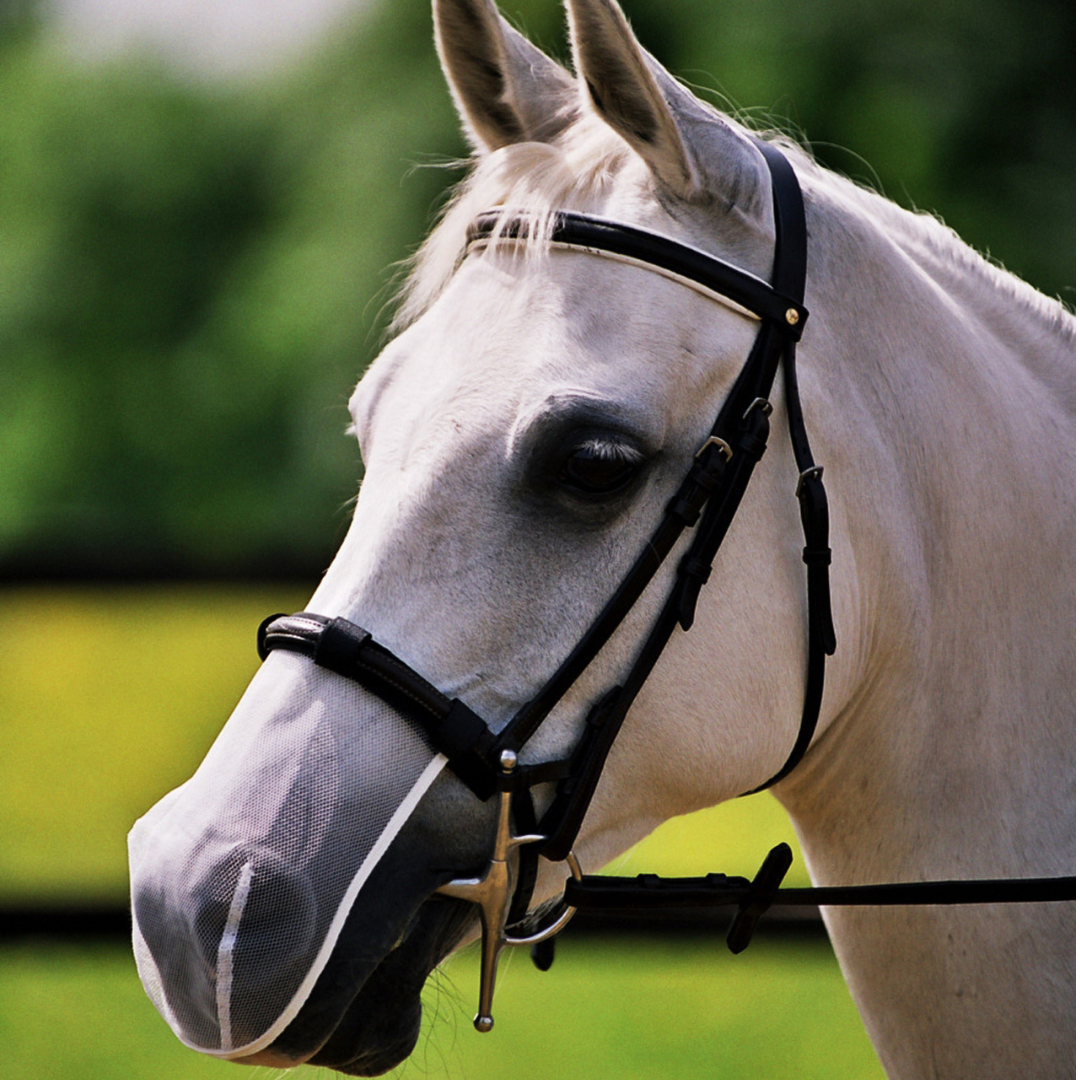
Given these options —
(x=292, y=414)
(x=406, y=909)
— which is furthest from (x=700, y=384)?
(x=292, y=414)

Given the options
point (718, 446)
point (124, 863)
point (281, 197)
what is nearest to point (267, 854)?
point (718, 446)

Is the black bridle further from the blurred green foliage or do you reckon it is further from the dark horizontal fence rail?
the dark horizontal fence rail

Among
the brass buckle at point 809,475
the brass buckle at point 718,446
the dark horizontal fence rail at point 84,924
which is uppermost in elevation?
the brass buckle at point 718,446

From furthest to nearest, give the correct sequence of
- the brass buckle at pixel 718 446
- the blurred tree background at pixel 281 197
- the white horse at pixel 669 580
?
the blurred tree background at pixel 281 197, the brass buckle at pixel 718 446, the white horse at pixel 669 580

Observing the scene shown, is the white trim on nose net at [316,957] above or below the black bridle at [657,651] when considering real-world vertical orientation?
below

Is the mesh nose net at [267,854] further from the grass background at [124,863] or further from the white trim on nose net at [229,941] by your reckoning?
the grass background at [124,863]

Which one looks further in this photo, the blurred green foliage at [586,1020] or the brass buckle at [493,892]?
the blurred green foliage at [586,1020]

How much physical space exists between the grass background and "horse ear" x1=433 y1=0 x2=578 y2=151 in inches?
123

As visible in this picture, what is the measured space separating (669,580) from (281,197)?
2250cm

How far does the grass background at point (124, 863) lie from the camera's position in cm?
422

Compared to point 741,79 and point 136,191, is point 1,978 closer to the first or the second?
point 741,79

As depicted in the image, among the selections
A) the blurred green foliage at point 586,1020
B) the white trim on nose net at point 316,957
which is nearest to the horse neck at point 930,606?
the white trim on nose net at point 316,957

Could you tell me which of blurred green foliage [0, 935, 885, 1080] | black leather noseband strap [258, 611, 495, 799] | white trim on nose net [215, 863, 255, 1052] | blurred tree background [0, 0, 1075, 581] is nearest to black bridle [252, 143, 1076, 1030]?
black leather noseband strap [258, 611, 495, 799]

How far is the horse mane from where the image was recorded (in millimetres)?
1704
